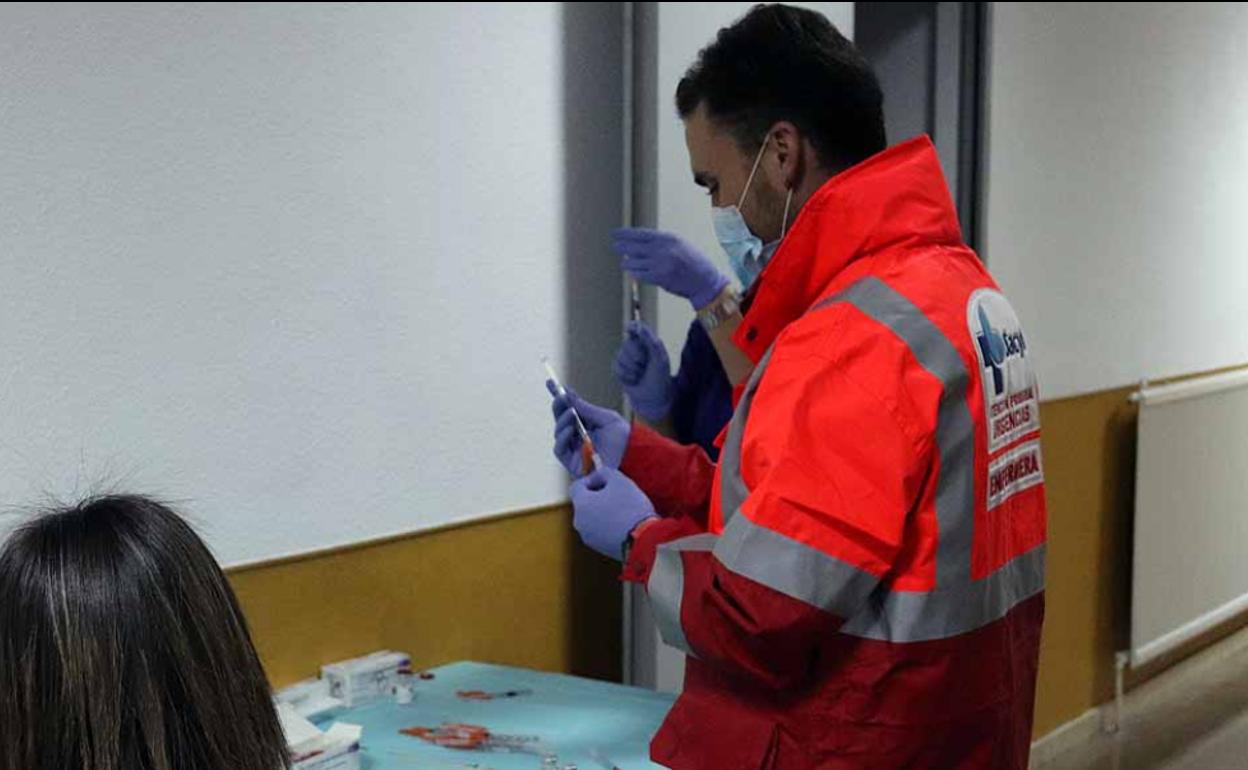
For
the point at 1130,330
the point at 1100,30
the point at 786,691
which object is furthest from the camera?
the point at 1100,30

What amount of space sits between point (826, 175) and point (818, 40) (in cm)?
14

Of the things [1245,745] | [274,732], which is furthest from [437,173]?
[1245,745]

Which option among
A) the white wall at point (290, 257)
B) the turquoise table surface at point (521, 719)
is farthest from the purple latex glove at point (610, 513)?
the white wall at point (290, 257)

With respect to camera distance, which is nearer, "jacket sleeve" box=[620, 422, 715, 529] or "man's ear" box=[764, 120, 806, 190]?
"man's ear" box=[764, 120, 806, 190]

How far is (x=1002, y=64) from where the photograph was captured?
9.70 feet

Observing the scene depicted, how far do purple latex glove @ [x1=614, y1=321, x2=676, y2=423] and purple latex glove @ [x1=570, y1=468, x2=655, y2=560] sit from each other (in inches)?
22.6

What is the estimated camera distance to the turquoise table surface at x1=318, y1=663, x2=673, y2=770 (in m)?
1.67

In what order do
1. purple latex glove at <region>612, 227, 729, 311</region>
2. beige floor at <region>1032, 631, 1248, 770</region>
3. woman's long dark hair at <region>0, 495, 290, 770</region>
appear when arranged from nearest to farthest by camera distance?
1. woman's long dark hair at <region>0, 495, 290, 770</region>
2. beige floor at <region>1032, 631, 1248, 770</region>
3. purple latex glove at <region>612, 227, 729, 311</region>

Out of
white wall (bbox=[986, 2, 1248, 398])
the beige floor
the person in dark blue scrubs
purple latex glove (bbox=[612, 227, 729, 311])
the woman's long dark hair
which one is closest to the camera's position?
the woman's long dark hair

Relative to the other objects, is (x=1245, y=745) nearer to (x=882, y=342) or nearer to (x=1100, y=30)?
(x=882, y=342)

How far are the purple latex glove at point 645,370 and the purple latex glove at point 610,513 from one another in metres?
0.57

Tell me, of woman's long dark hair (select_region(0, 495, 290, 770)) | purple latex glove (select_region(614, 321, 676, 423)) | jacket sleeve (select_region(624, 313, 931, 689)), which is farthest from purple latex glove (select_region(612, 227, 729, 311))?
woman's long dark hair (select_region(0, 495, 290, 770))

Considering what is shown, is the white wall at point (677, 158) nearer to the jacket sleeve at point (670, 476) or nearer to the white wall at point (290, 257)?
the white wall at point (290, 257)

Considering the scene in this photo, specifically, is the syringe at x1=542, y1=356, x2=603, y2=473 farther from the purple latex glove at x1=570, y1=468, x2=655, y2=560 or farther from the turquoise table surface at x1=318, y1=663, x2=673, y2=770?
the turquoise table surface at x1=318, y1=663, x2=673, y2=770
